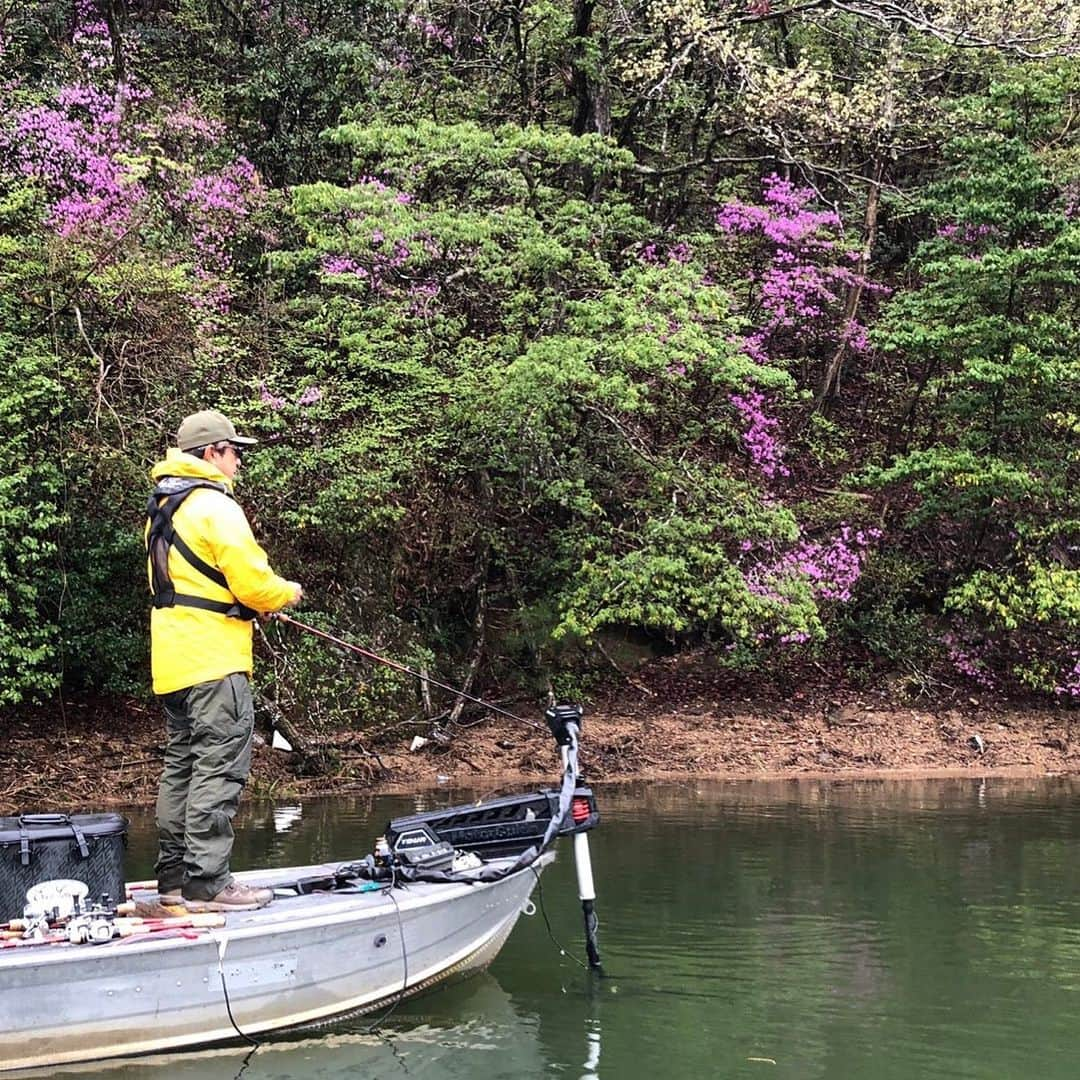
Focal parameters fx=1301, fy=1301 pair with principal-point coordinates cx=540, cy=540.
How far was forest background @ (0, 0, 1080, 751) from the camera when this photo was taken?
1113 cm

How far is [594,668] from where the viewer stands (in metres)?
14.2

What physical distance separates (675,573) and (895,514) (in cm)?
487

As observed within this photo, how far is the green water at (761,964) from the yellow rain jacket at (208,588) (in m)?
1.48

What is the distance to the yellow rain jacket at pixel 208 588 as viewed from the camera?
→ 4992 millimetres

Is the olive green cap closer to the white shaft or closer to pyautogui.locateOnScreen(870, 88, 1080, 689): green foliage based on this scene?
the white shaft

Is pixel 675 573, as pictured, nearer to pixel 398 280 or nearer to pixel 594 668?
pixel 594 668

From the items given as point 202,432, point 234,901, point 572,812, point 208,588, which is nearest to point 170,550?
point 208,588

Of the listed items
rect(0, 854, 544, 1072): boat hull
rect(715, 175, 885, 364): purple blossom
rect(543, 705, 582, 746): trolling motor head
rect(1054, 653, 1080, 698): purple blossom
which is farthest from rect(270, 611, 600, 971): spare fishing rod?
rect(1054, 653, 1080, 698): purple blossom

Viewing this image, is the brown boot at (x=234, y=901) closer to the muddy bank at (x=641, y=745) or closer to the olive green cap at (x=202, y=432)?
the olive green cap at (x=202, y=432)

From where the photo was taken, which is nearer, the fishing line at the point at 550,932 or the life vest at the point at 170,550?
the life vest at the point at 170,550

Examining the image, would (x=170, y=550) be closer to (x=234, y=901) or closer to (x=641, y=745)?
(x=234, y=901)

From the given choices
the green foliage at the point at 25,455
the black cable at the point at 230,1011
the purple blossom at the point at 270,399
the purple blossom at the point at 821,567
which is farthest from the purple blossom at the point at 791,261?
the black cable at the point at 230,1011

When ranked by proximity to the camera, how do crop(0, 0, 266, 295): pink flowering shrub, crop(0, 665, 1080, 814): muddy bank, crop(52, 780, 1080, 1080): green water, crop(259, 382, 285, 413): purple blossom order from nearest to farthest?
crop(52, 780, 1080, 1080): green water, crop(259, 382, 285, 413): purple blossom, crop(0, 665, 1080, 814): muddy bank, crop(0, 0, 266, 295): pink flowering shrub

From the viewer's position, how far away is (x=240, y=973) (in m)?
4.94
